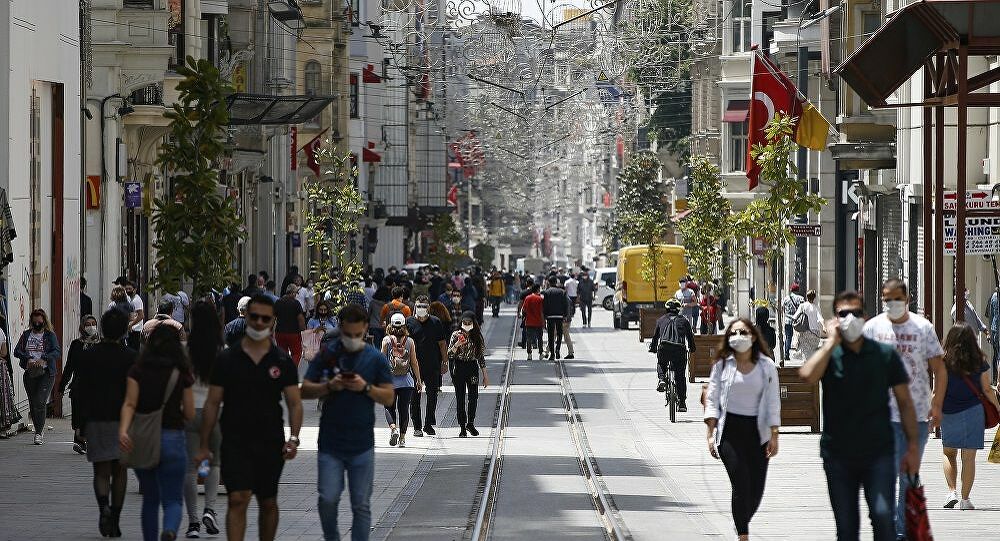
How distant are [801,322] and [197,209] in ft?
56.4

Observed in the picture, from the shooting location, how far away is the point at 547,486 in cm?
1642

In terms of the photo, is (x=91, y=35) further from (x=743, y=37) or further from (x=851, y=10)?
(x=743, y=37)

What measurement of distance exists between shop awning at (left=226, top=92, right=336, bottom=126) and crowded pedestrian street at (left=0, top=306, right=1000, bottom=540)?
357 inches

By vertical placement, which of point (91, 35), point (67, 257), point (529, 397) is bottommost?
point (529, 397)

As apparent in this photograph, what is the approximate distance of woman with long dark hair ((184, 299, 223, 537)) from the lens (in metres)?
12.0

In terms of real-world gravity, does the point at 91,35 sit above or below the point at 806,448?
above

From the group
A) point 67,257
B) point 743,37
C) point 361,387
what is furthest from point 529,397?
point 743,37

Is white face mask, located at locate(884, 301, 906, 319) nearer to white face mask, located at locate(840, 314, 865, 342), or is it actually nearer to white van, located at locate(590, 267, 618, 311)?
white face mask, located at locate(840, 314, 865, 342)

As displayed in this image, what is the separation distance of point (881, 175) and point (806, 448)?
19.0m

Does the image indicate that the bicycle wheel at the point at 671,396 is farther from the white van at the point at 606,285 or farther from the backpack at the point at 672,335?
the white van at the point at 606,285

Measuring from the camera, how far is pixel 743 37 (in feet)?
191

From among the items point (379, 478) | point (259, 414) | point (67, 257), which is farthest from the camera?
point (67, 257)

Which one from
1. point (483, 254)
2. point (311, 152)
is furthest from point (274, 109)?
point (483, 254)

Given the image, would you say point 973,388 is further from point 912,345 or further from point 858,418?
point 858,418
